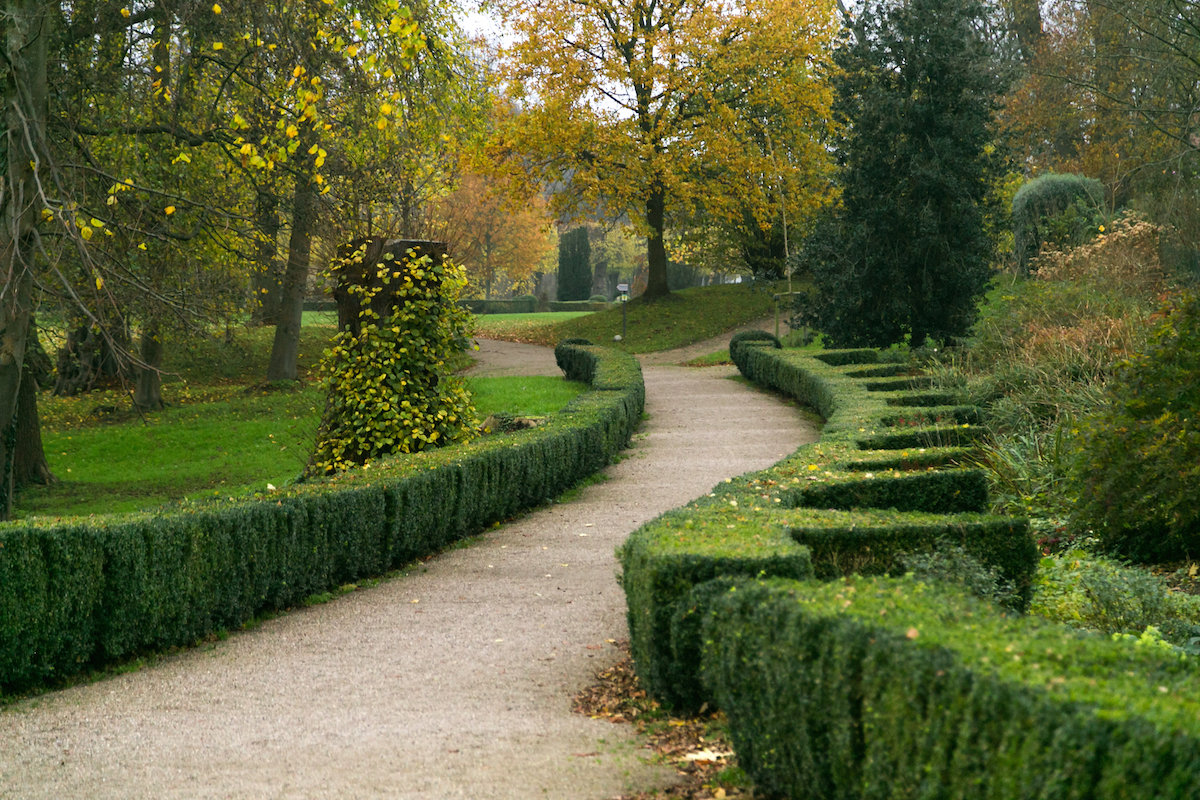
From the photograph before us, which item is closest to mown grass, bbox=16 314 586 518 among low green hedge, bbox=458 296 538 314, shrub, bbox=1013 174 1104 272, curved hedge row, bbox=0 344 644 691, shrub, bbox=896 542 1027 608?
curved hedge row, bbox=0 344 644 691

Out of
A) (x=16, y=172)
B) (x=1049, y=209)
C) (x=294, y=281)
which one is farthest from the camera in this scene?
(x=1049, y=209)

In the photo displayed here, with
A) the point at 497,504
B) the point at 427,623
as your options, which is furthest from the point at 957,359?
the point at 427,623

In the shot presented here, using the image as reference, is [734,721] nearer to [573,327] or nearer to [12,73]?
[12,73]

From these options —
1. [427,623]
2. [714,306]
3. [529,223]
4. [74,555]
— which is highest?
[529,223]

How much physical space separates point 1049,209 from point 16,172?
760 inches

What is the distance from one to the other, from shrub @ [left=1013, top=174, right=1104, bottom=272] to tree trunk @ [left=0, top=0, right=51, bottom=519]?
695 inches

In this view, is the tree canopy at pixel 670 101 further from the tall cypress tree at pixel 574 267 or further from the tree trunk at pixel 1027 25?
the tall cypress tree at pixel 574 267

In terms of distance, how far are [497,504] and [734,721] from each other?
18.2ft

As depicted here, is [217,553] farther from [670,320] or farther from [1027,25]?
[1027,25]

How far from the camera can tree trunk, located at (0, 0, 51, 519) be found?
7828mm

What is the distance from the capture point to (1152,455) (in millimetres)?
6199

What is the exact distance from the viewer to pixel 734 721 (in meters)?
3.57

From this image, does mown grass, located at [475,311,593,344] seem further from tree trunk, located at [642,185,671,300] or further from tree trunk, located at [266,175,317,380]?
tree trunk, located at [266,175,317,380]

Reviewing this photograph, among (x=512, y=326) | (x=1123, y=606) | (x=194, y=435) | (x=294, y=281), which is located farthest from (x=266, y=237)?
(x=512, y=326)
